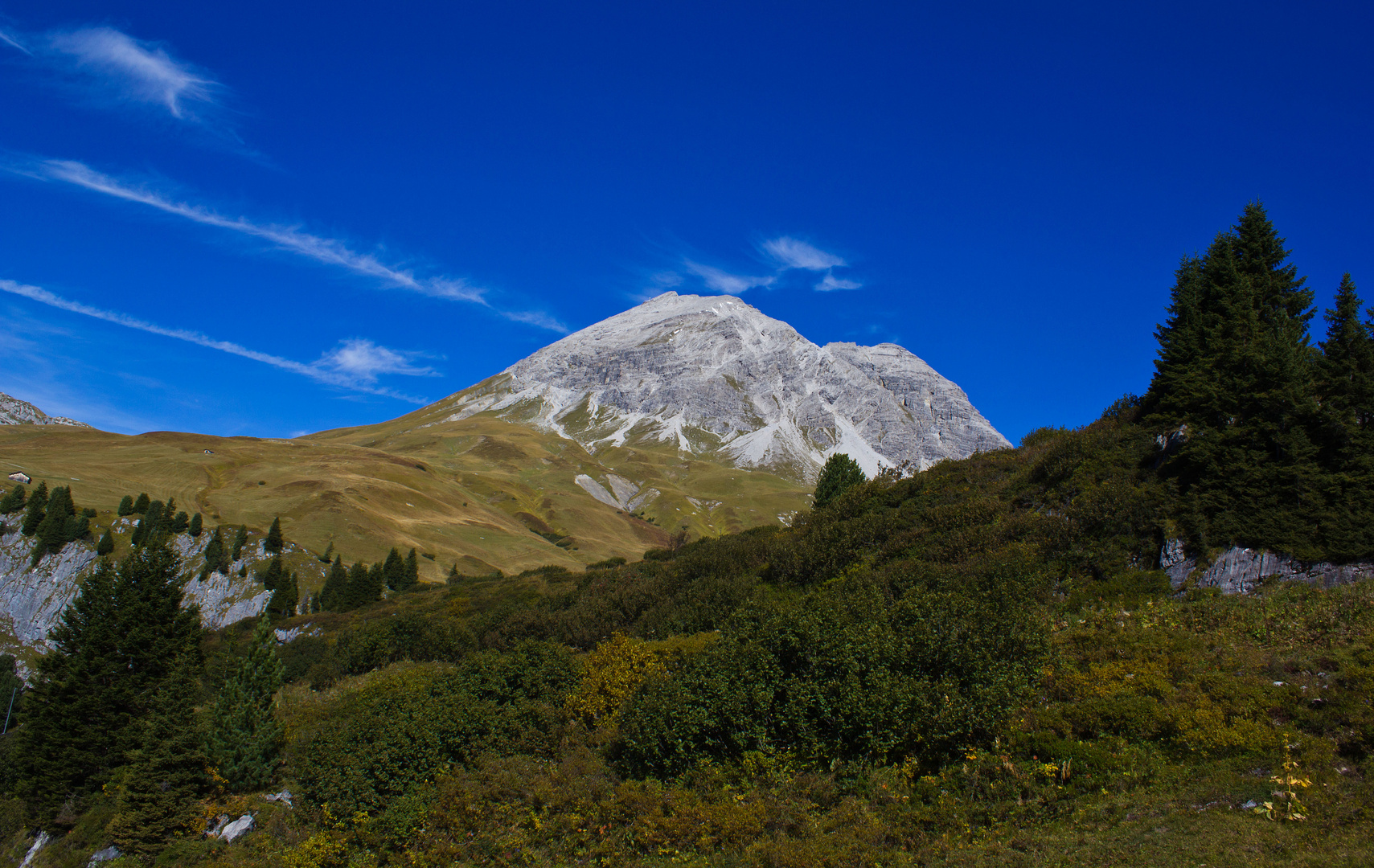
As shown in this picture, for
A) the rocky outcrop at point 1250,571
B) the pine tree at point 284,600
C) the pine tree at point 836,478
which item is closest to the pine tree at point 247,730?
the rocky outcrop at point 1250,571

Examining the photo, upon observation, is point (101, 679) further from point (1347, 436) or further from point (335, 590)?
point (1347, 436)

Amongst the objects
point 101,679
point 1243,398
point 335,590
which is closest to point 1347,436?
point 1243,398

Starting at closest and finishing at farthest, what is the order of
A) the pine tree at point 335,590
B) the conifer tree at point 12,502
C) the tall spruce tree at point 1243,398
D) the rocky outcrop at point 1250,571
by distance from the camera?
the rocky outcrop at point 1250,571, the tall spruce tree at point 1243,398, the pine tree at point 335,590, the conifer tree at point 12,502

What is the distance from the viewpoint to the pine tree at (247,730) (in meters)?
34.1

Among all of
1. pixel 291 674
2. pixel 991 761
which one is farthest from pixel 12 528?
pixel 991 761

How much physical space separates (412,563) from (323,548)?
2322 cm

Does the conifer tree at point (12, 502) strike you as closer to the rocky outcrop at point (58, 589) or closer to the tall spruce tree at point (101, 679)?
the rocky outcrop at point (58, 589)

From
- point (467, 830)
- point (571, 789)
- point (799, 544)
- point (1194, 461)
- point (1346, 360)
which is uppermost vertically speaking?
point (1346, 360)

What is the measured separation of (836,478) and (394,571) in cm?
8405

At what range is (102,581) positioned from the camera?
47.3 meters

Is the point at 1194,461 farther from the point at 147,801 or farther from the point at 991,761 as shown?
the point at 147,801

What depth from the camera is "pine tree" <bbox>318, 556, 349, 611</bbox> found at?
10444 centimetres

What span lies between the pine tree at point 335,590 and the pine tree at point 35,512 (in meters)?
53.9

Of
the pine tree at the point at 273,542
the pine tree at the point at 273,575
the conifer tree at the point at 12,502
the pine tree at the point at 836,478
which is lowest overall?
the pine tree at the point at 273,575
